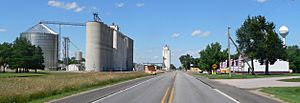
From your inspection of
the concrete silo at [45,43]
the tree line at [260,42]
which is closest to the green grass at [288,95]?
the tree line at [260,42]

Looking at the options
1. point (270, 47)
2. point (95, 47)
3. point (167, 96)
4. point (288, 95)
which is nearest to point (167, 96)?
point (167, 96)

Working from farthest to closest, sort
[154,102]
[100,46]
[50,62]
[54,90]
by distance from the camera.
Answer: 1. [50,62]
2. [100,46]
3. [54,90]
4. [154,102]

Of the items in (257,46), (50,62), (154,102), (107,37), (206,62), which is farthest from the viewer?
(50,62)

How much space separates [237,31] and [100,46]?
71.3 meters

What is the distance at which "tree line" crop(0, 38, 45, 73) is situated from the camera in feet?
425

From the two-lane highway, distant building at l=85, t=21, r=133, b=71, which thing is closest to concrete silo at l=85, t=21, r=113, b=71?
distant building at l=85, t=21, r=133, b=71

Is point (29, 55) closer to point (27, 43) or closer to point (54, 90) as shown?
point (27, 43)

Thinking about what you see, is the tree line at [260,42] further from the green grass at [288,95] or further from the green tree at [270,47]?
the green grass at [288,95]

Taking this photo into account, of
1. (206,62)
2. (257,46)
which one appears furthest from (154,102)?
(206,62)

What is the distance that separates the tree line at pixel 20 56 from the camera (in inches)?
5098

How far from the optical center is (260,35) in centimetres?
8794

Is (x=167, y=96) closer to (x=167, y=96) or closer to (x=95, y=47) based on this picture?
(x=167, y=96)

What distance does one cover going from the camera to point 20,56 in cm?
13000

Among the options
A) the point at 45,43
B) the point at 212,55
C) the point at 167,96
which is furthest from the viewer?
the point at 45,43
